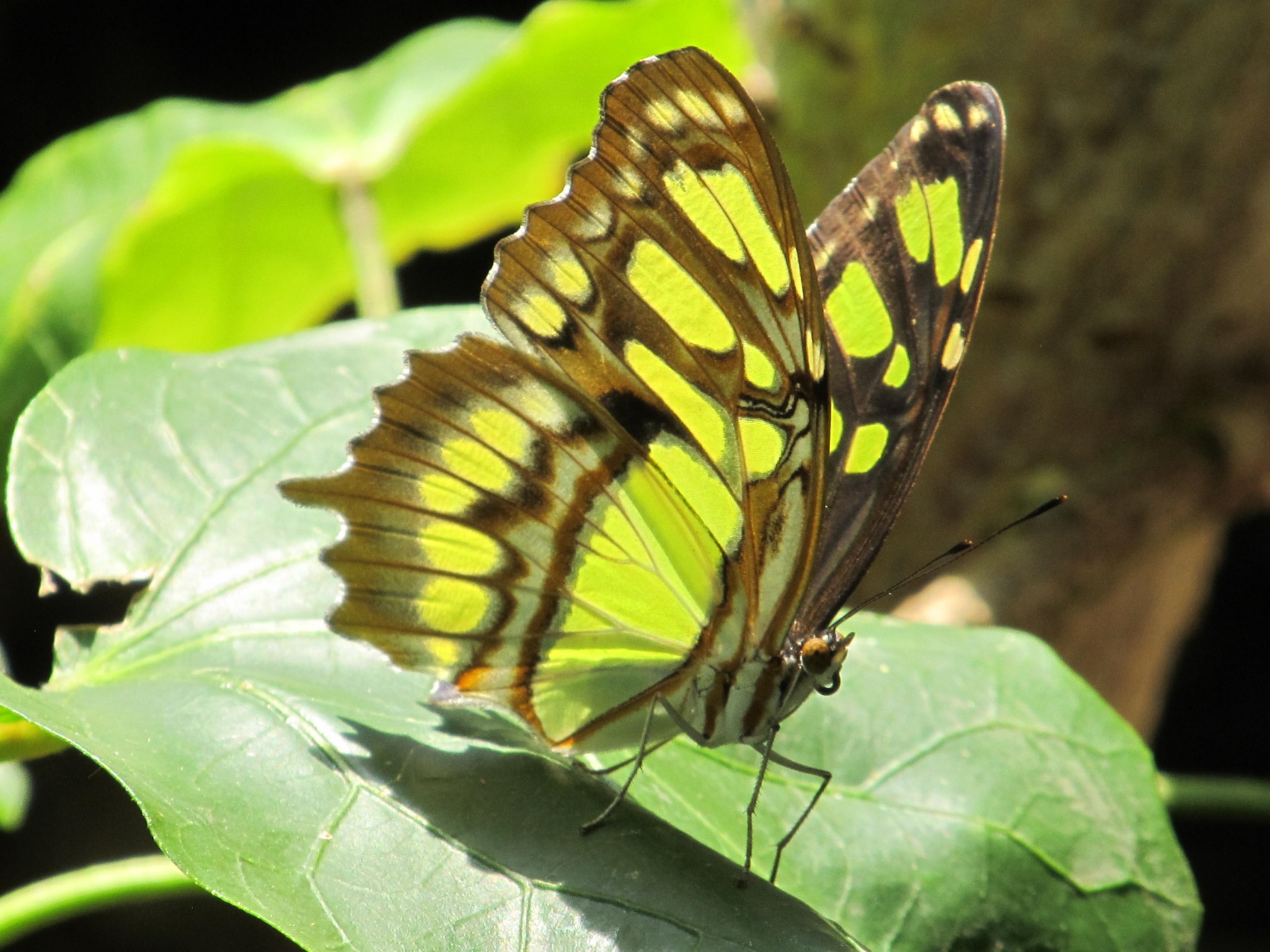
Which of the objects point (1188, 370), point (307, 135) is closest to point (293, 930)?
point (1188, 370)

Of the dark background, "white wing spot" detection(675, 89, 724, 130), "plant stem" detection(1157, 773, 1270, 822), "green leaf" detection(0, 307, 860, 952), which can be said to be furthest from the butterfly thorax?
the dark background

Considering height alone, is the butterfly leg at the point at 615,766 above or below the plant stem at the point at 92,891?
above

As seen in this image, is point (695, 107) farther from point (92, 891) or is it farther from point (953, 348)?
point (92, 891)

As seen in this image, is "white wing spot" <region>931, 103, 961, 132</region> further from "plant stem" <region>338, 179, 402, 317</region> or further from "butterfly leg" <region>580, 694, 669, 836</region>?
"plant stem" <region>338, 179, 402, 317</region>

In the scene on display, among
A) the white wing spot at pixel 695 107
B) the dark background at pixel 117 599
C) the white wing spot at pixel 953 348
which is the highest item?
the white wing spot at pixel 695 107

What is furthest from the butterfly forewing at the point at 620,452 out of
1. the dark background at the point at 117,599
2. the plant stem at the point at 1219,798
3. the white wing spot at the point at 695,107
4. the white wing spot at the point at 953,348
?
the dark background at the point at 117,599

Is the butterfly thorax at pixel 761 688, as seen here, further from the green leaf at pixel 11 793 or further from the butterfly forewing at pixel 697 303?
the green leaf at pixel 11 793

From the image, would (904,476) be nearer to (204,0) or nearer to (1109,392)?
(1109,392)

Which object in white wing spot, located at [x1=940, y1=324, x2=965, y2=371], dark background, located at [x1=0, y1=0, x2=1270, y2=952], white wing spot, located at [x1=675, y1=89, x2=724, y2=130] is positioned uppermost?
white wing spot, located at [x1=675, y1=89, x2=724, y2=130]
